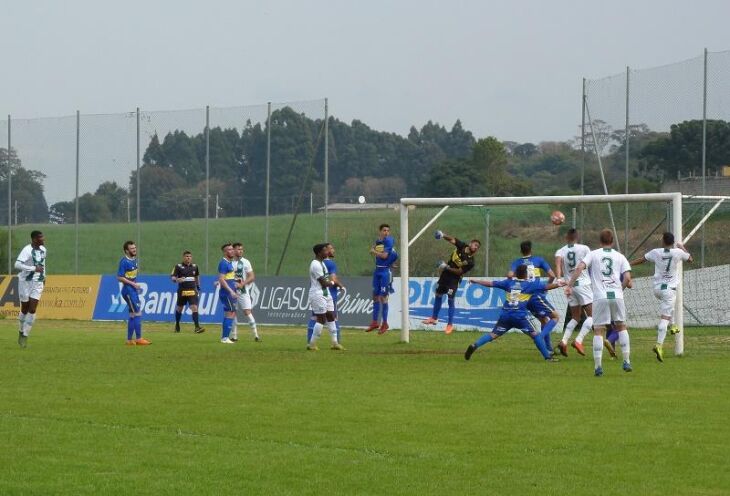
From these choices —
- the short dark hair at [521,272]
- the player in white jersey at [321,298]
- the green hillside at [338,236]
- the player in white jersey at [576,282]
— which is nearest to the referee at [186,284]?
the green hillside at [338,236]

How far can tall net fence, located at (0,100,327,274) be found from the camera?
39031mm

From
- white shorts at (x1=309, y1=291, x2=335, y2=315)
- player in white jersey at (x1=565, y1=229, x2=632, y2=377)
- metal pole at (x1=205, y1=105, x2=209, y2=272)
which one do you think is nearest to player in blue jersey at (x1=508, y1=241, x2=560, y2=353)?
player in white jersey at (x1=565, y1=229, x2=632, y2=377)

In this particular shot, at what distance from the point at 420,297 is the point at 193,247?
11.7m

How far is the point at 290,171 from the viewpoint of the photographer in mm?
38969

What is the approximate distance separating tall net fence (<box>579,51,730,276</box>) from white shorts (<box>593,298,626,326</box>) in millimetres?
10684

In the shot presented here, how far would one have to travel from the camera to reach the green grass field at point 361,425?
958cm

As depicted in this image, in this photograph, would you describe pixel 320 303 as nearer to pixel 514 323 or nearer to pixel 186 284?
pixel 514 323

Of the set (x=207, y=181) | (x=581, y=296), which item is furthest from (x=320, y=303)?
(x=207, y=181)

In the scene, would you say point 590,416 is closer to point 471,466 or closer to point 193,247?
point 471,466

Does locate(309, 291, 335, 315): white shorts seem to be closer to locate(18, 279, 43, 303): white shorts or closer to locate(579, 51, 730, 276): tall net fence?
locate(18, 279, 43, 303): white shorts

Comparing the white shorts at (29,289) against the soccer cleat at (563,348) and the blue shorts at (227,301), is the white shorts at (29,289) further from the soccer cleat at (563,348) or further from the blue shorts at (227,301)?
the soccer cleat at (563,348)

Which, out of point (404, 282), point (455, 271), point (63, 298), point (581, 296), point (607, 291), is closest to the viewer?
point (607, 291)

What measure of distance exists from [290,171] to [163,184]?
17.9ft

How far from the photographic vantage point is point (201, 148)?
40844 millimetres
